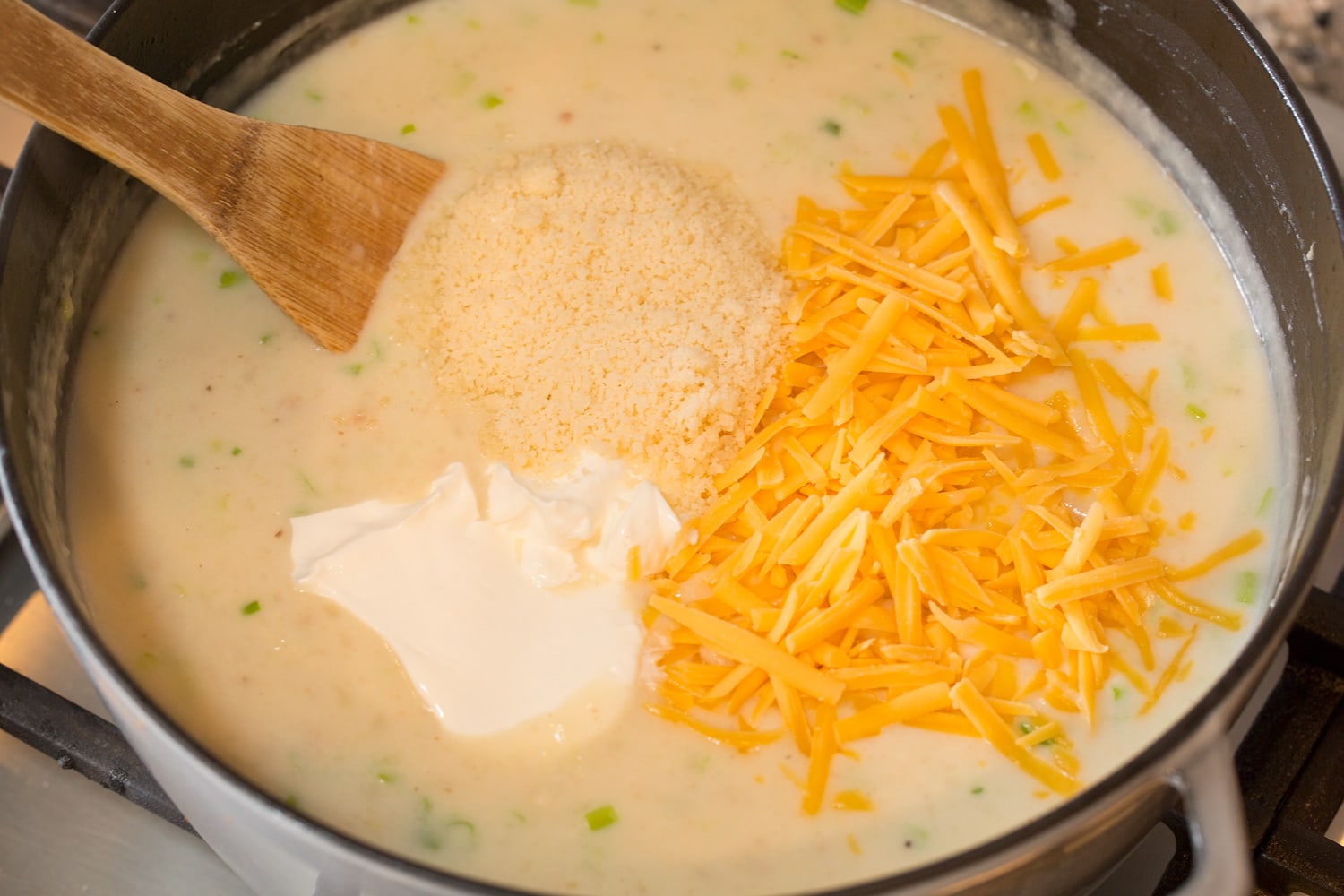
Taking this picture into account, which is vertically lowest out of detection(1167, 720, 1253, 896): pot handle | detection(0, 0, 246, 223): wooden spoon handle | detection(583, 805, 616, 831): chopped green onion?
detection(583, 805, 616, 831): chopped green onion

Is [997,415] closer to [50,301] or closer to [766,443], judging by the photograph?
[766,443]

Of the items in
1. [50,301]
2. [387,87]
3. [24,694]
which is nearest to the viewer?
[24,694]

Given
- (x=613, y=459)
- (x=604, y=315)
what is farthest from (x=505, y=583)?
(x=604, y=315)

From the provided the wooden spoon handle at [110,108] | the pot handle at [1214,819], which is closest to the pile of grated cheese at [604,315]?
the wooden spoon handle at [110,108]

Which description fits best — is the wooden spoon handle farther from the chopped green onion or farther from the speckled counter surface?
the speckled counter surface

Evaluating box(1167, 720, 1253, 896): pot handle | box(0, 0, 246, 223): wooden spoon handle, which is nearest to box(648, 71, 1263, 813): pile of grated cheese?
box(1167, 720, 1253, 896): pot handle

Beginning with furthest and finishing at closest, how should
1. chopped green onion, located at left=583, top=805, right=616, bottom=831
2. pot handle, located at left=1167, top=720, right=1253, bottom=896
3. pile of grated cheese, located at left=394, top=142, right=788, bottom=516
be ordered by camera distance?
pile of grated cheese, located at left=394, top=142, right=788, bottom=516 → chopped green onion, located at left=583, top=805, right=616, bottom=831 → pot handle, located at left=1167, top=720, right=1253, bottom=896

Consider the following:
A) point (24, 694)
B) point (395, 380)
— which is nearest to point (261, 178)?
point (395, 380)

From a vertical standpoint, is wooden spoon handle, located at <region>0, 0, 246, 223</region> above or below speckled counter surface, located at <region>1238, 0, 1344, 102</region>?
below
